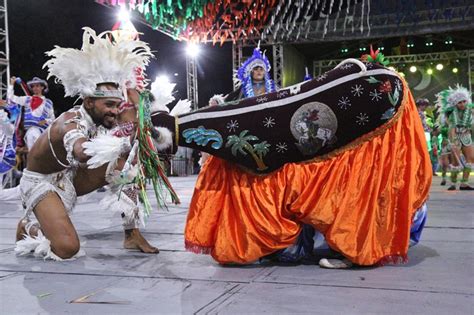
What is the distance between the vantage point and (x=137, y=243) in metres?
3.30

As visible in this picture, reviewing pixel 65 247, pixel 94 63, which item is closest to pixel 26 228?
pixel 65 247

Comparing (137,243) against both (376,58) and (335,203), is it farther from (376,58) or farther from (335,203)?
(376,58)

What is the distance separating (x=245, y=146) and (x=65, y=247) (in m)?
1.27

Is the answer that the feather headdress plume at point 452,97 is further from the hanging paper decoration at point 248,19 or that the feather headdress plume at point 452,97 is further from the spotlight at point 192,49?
the spotlight at point 192,49

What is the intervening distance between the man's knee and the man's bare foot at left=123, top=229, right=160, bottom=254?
42cm

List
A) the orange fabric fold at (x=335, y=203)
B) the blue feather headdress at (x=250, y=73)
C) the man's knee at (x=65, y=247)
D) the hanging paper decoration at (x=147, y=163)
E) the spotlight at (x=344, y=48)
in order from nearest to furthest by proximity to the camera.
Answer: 1. the hanging paper decoration at (x=147, y=163)
2. the orange fabric fold at (x=335, y=203)
3. the man's knee at (x=65, y=247)
4. the blue feather headdress at (x=250, y=73)
5. the spotlight at (x=344, y=48)

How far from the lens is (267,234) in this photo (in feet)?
8.78

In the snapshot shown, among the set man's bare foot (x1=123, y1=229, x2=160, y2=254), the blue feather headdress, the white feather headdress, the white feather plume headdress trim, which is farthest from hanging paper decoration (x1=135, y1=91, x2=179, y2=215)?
the white feather plume headdress trim

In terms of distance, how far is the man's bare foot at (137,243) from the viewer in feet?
10.5

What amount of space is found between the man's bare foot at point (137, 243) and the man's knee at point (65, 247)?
0.42 metres

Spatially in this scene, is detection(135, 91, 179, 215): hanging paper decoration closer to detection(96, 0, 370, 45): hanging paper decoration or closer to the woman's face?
the woman's face

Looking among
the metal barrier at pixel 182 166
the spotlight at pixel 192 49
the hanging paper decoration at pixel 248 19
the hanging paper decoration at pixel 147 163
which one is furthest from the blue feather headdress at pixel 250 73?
the metal barrier at pixel 182 166

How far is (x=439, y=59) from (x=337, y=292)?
15305 mm

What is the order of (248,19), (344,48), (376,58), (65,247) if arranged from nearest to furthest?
(376,58) → (65,247) → (248,19) → (344,48)
